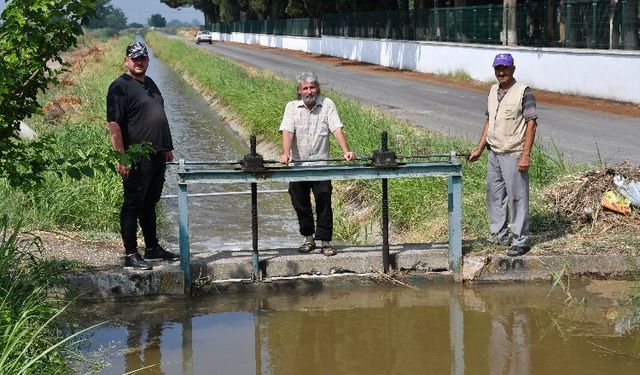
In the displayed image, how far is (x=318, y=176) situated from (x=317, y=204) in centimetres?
42

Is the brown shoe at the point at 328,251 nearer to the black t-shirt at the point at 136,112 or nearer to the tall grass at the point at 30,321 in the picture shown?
the black t-shirt at the point at 136,112

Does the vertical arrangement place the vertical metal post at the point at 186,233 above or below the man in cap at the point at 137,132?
below

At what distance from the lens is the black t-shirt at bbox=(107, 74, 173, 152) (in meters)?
7.64

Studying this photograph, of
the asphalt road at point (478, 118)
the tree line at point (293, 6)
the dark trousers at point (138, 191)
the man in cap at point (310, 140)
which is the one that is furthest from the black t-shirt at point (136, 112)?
the tree line at point (293, 6)

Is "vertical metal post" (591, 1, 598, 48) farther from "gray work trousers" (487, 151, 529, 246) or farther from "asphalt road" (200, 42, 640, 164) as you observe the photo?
"gray work trousers" (487, 151, 529, 246)

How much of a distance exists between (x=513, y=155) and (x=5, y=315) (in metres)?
4.21

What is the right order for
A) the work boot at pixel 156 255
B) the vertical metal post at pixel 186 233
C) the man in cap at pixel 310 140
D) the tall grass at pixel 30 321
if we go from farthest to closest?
1. the work boot at pixel 156 255
2. the man in cap at pixel 310 140
3. the vertical metal post at pixel 186 233
4. the tall grass at pixel 30 321

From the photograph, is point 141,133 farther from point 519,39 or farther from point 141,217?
point 519,39

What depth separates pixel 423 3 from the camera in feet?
140

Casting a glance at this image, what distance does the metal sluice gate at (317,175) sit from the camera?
7.92 meters

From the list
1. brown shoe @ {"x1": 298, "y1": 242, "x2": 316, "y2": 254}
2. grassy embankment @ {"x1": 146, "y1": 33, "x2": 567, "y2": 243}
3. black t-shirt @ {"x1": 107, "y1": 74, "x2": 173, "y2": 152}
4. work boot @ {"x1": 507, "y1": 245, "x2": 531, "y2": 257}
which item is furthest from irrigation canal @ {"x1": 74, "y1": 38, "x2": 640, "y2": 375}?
grassy embankment @ {"x1": 146, "y1": 33, "x2": 567, "y2": 243}

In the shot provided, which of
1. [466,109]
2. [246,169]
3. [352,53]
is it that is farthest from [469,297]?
[352,53]

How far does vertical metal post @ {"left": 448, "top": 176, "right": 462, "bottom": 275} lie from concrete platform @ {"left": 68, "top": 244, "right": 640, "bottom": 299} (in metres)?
0.07

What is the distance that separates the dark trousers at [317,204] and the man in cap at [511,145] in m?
1.25
